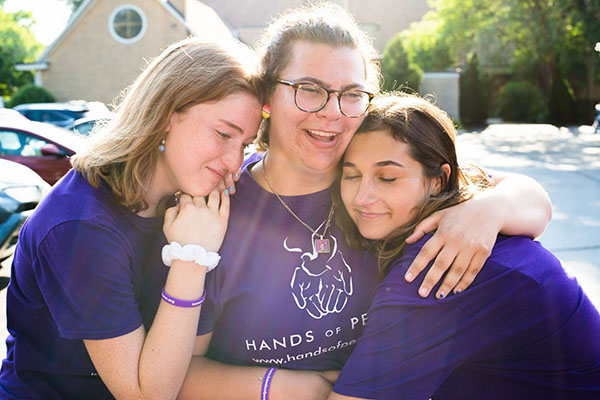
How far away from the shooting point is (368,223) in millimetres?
2152

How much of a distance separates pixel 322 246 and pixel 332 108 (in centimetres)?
59

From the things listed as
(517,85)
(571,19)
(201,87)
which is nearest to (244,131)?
(201,87)

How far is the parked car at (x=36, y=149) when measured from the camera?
7258mm

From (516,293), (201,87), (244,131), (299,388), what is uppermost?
(201,87)

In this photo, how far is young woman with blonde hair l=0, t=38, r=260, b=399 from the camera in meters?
1.72

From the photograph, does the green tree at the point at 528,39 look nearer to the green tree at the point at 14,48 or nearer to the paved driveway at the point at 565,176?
the paved driveway at the point at 565,176

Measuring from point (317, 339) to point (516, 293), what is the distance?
77 centimetres

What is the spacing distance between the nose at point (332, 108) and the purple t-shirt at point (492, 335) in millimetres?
615

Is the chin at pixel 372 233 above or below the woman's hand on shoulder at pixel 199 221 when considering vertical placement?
below

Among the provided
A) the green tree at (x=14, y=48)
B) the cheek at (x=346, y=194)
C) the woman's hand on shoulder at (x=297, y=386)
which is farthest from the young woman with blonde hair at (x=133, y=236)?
the green tree at (x=14, y=48)

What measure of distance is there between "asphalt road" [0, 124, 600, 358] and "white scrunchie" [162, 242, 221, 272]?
4.59ft

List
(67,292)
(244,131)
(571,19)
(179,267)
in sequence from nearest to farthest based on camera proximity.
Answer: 1. (67,292)
2. (179,267)
3. (244,131)
4. (571,19)

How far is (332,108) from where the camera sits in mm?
2061

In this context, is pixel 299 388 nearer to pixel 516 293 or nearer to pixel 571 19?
pixel 516 293
